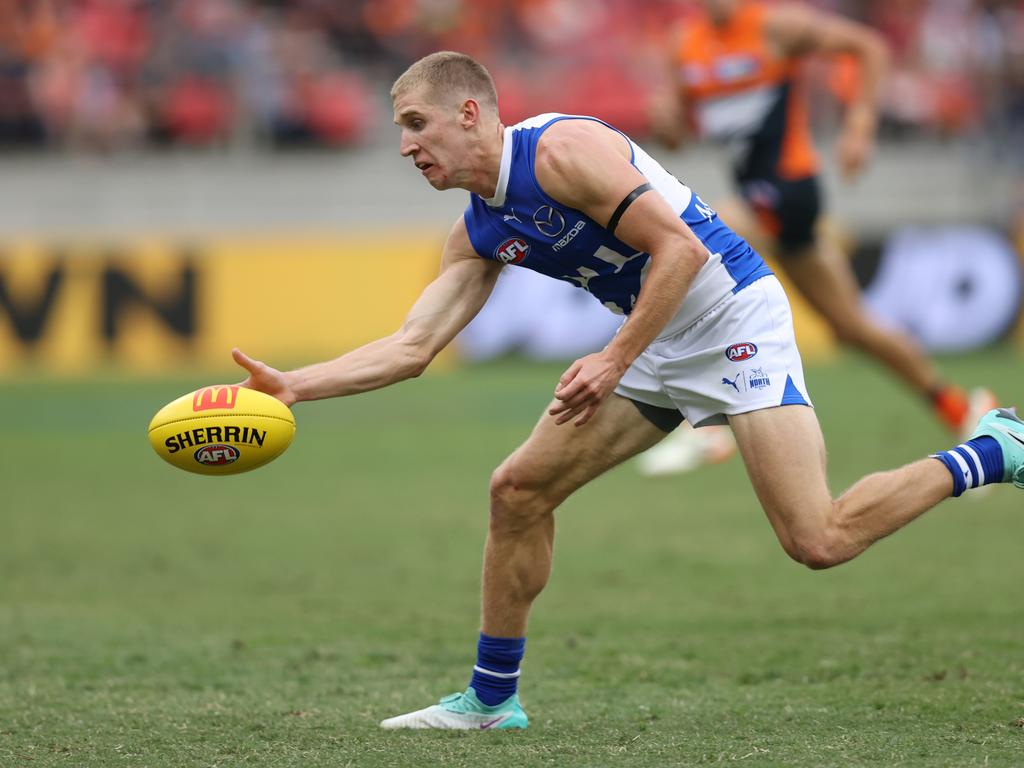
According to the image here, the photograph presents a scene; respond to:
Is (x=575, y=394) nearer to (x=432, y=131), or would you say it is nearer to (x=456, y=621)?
(x=432, y=131)

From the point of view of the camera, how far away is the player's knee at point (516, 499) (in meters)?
5.09

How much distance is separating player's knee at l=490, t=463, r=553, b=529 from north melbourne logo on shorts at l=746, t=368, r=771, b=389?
0.79 meters

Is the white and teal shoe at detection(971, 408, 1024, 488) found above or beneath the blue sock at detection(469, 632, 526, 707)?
above

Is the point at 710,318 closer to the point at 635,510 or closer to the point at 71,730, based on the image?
the point at 71,730

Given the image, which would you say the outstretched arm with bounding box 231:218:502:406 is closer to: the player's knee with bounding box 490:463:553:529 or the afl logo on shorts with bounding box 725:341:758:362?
the player's knee with bounding box 490:463:553:529

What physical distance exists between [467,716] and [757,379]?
150 cm

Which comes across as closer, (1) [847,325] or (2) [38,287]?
(1) [847,325]

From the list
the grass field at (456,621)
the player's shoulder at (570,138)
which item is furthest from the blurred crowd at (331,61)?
the player's shoulder at (570,138)

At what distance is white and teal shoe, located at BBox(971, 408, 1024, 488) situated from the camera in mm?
5016

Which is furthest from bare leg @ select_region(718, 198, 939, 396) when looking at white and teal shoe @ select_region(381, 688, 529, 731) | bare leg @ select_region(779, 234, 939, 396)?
white and teal shoe @ select_region(381, 688, 529, 731)

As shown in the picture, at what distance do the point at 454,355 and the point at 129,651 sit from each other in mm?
12575

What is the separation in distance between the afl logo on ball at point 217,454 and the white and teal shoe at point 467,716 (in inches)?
40.4

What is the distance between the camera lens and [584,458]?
202 inches

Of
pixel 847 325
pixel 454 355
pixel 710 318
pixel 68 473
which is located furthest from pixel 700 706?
pixel 454 355
